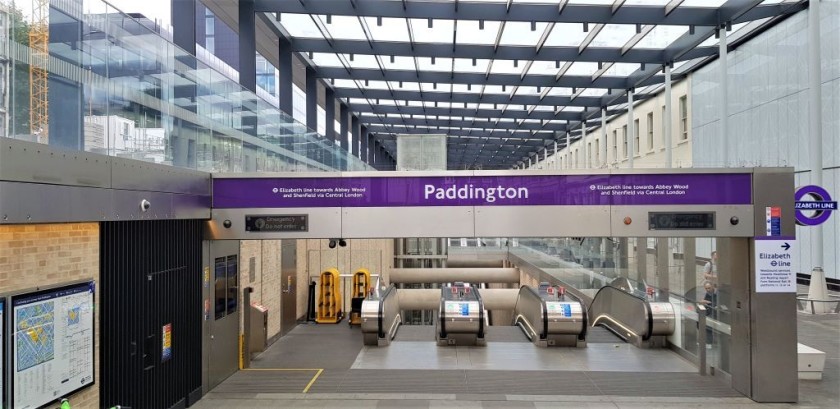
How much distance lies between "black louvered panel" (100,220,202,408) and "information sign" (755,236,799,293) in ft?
25.6

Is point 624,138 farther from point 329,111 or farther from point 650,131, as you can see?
point 329,111

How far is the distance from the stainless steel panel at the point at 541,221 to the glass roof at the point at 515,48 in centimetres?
861

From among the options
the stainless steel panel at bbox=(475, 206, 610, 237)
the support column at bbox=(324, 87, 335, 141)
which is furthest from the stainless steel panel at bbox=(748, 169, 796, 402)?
the support column at bbox=(324, 87, 335, 141)

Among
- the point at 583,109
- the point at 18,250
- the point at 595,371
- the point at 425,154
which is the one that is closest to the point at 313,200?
the point at 18,250

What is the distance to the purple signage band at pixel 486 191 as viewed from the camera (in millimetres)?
8023

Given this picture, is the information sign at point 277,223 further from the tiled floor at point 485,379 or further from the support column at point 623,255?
the support column at point 623,255

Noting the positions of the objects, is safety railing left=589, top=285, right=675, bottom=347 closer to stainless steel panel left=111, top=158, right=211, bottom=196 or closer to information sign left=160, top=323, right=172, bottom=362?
stainless steel panel left=111, top=158, right=211, bottom=196

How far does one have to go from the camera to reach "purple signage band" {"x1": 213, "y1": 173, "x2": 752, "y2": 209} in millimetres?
8023

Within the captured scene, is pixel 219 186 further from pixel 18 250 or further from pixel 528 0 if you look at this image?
pixel 528 0

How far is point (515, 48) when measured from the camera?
736 inches

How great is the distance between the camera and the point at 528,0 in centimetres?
1504

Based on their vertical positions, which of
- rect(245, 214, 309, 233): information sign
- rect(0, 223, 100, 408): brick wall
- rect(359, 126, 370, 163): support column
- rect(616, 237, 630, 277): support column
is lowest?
rect(616, 237, 630, 277): support column

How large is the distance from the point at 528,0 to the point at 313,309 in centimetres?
992

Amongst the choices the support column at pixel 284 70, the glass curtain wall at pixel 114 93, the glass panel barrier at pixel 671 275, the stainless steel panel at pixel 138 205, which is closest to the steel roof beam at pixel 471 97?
the support column at pixel 284 70
